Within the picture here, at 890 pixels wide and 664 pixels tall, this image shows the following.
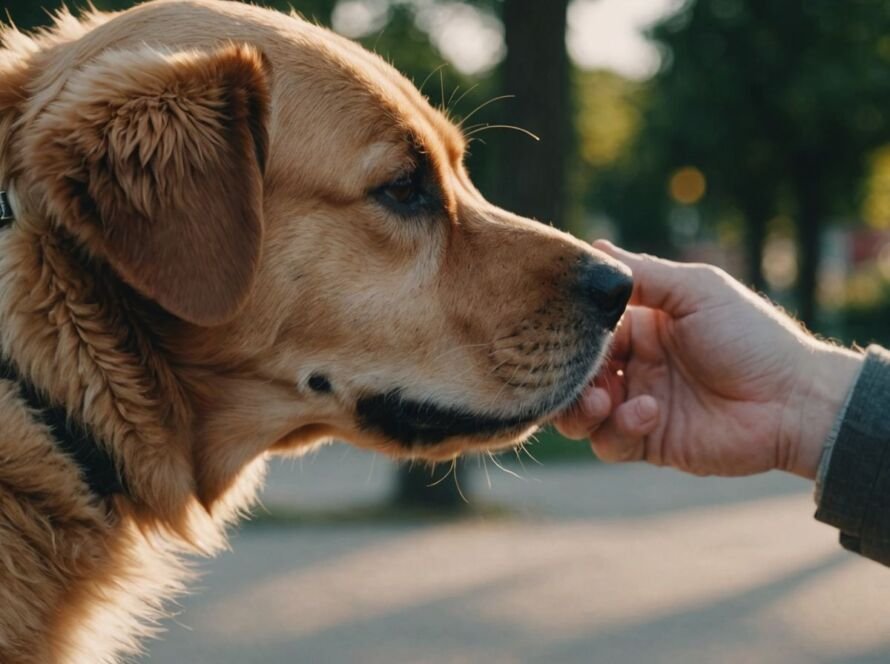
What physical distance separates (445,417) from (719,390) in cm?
103

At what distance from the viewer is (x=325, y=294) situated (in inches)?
134

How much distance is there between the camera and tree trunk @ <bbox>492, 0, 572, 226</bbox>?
453 inches

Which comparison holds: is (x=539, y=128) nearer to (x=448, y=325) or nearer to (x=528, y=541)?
(x=528, y=541)

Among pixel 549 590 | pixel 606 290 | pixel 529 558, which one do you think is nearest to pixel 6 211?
pixel 606 290

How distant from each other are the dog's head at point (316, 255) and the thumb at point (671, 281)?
0.34m

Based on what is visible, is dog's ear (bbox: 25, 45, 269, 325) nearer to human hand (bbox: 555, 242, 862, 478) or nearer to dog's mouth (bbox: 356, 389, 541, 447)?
dog's mouth (bbox: 356, 389, 541, 447)

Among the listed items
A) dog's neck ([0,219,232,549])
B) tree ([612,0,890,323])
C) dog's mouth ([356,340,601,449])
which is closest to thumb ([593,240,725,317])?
dog's mouth ([356,340,601,449])

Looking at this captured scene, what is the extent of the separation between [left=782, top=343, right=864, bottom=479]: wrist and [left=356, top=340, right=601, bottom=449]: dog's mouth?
75 cm

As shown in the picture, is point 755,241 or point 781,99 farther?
point 755,241

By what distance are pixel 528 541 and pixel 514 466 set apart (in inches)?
139

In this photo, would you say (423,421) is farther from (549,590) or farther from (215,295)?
(549,590)

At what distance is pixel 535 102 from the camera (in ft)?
38.1

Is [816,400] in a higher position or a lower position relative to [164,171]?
lower

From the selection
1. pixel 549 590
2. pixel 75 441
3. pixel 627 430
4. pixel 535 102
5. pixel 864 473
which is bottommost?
pixel 549 590
